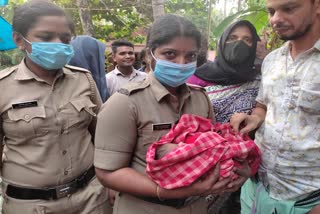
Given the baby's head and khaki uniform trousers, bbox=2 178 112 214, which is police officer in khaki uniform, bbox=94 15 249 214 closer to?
the baby's head

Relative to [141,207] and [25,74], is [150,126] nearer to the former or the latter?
[141,207]

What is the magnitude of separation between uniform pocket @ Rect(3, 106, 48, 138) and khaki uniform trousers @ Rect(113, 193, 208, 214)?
644 mm

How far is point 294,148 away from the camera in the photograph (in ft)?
5.06

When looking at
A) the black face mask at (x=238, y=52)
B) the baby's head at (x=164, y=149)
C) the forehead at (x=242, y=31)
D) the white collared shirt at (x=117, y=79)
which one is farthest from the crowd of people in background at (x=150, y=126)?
the white collared shirt at (x=117, y=79)

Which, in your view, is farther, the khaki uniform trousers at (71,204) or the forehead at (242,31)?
the forehead at (242,31)

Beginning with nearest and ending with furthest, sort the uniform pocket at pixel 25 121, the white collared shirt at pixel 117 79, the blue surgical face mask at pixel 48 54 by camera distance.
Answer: the uniform pocket at pixel 25 121 → the blue surgical face mask at pixel 48 54 → the white collared shirt at pixel 117 79

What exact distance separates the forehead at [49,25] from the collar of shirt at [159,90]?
2.56ft

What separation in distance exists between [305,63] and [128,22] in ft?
30.6

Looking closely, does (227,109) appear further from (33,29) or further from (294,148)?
(33,29)

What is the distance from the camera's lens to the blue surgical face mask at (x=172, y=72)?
4.77ft

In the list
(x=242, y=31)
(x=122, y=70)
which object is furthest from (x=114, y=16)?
(x=242, y=31)

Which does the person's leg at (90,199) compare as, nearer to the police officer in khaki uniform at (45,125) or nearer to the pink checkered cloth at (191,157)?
the police officer in khaki uniform at (45,125)

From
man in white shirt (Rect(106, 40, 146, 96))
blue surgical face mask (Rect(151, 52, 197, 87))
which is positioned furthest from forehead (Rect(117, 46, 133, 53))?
blue surgical face mask (Rect(151, 52, 197, 87))

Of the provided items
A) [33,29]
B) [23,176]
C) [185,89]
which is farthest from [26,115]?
[185,89]
